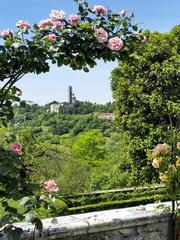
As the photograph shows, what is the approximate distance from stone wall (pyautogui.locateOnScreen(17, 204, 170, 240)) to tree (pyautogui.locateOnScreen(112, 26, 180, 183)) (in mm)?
9022

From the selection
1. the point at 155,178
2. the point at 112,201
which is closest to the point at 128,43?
the point at 112,201

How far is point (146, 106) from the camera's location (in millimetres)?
13461

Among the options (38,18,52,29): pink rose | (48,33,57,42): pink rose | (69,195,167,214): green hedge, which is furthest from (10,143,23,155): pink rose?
(69,195,167,214): green hedge

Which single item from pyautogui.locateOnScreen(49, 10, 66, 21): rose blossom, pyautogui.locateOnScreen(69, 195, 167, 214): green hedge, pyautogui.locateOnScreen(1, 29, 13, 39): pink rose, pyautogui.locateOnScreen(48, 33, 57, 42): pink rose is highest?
pyautogui.locateOnScreen(49, 10, 66, 21): rose blossom

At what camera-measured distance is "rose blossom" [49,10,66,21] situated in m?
3.20

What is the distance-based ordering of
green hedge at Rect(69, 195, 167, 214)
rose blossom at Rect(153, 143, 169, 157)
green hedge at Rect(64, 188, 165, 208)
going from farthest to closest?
green hedge at Rect(64, 188, 165, 208), green hedge at Rect(69, 195, 167, 214), rose blossom at Rect(153, 143, 169, 157)

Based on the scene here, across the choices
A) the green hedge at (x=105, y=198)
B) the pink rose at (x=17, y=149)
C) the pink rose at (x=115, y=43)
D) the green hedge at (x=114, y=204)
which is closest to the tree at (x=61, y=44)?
the pink rose at (x=115, y=43)

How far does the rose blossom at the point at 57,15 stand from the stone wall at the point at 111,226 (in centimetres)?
155

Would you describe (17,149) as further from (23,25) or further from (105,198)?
(105,198)

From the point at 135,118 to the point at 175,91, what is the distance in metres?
9.04

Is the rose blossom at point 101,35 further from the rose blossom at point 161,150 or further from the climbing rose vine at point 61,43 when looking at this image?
the rose blossom at point 161,150

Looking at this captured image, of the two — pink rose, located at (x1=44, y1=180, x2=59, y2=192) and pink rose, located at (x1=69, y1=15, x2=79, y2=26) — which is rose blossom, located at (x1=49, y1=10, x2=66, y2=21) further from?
pink rose, located at (x1=44, y1=180, x2=59, y2=192)

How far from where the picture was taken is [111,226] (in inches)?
128

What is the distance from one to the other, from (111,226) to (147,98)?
9.84m
